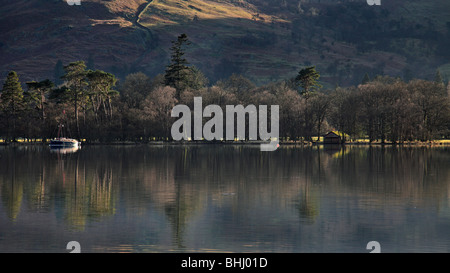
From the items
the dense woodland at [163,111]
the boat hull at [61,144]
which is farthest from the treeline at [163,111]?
the boat hull at [61,144]

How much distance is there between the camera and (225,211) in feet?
129

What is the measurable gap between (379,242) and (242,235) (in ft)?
22.7

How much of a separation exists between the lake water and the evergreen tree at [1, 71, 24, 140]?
126m

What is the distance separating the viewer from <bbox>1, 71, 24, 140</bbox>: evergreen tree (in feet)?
602

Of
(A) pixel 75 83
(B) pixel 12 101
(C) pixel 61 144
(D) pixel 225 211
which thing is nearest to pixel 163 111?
(A) pixel 75 83

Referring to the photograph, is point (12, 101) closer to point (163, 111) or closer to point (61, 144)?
point (61, 144)

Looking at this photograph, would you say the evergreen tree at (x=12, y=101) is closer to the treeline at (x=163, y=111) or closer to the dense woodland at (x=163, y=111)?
the treeline at (x=163, y=111)

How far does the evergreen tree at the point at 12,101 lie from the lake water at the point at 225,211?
415 ft

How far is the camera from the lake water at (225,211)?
2986cm

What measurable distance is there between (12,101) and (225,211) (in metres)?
160
